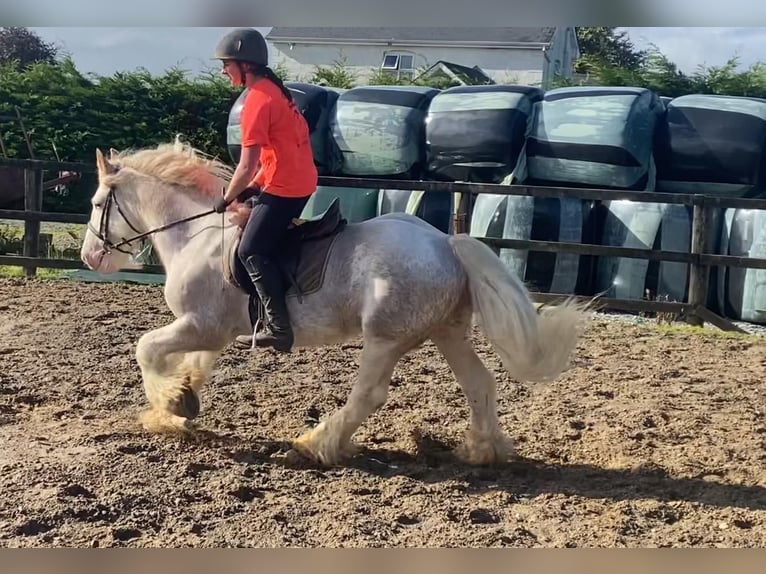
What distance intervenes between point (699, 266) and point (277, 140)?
18.9ft

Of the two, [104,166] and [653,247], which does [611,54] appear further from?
[104,166]

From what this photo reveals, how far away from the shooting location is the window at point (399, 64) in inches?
656

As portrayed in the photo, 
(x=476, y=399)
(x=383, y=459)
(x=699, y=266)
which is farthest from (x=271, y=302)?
(x=699, y=266)

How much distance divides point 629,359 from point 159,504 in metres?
4.47

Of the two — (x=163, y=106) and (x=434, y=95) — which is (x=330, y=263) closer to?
(x=434, y=95)

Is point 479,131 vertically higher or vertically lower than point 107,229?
higher

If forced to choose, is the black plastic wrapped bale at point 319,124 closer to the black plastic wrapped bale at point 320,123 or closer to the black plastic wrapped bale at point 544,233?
the black plastic wrapped bale at point 320,123

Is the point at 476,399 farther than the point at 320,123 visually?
No

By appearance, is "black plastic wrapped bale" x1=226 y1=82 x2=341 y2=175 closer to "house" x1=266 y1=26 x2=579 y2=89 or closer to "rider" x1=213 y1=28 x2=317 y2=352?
"house" x1=266 y1=26 x2=579 y2=89

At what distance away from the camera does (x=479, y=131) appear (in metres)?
9.49

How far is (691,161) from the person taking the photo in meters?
9.14

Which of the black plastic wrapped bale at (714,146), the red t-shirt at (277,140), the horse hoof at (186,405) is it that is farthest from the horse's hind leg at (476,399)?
the black plastic wrapped bale at (714,146)

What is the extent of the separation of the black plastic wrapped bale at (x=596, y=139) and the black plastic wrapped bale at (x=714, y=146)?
0.22 meters

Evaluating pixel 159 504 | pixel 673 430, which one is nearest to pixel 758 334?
pixel 673 430
